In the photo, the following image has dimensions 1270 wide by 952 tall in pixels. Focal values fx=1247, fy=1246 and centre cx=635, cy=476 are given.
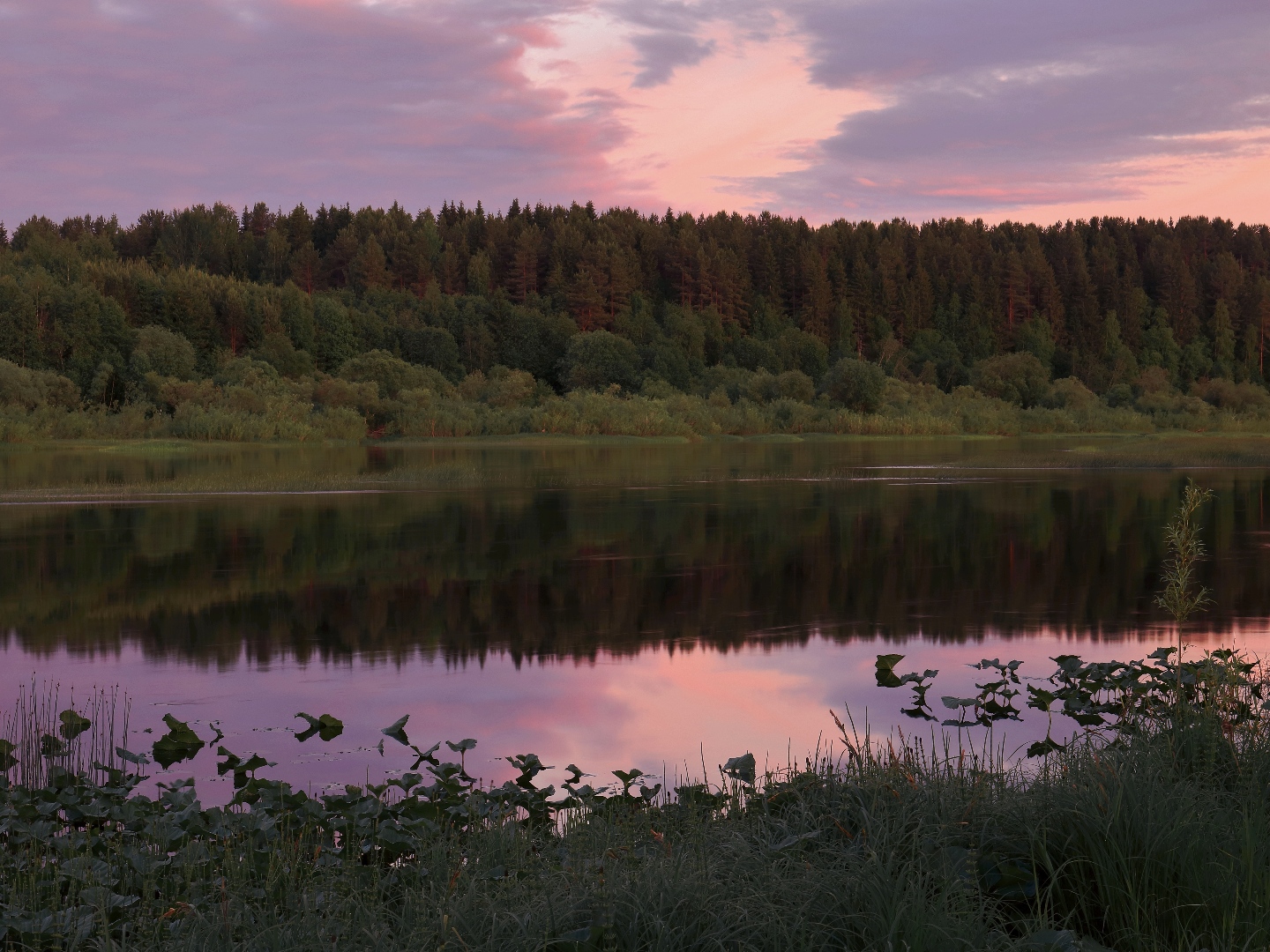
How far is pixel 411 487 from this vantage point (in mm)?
46281

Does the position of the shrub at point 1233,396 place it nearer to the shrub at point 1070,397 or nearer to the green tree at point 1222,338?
the shrub at point 1070,397

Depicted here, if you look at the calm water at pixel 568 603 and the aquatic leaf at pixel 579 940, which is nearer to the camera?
the aquatic leaf at pixel 579 940

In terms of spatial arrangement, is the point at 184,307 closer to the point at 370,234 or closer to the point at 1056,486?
the point at 370,234

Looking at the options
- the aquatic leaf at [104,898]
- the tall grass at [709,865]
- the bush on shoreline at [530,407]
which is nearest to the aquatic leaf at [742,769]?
the tall grass at [709,865]

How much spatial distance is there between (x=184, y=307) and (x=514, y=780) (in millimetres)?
130200

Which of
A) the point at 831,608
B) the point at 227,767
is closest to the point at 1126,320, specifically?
the point at 831,608

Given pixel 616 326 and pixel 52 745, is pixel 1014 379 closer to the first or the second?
pixel 616 326

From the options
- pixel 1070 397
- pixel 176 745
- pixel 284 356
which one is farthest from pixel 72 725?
pixel 1070 397

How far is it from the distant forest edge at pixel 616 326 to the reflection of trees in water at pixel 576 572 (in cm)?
6211

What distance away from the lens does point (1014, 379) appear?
147 meters

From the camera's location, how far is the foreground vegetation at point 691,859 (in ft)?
20.6

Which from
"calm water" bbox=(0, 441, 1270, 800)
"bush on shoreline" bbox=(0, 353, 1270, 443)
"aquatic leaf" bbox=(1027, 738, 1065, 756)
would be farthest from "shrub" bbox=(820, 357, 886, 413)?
"aquatic leaf" bbox=(1027, 738, 1065, 756)

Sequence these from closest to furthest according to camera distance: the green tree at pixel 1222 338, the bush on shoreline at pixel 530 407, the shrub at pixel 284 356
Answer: the bush on shoreline at pixel 530 407
the shrub at pixel 284 356
the green tree at pixel 1222 338

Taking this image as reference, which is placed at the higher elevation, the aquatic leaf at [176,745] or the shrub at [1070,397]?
the shrub at [1070,397]
